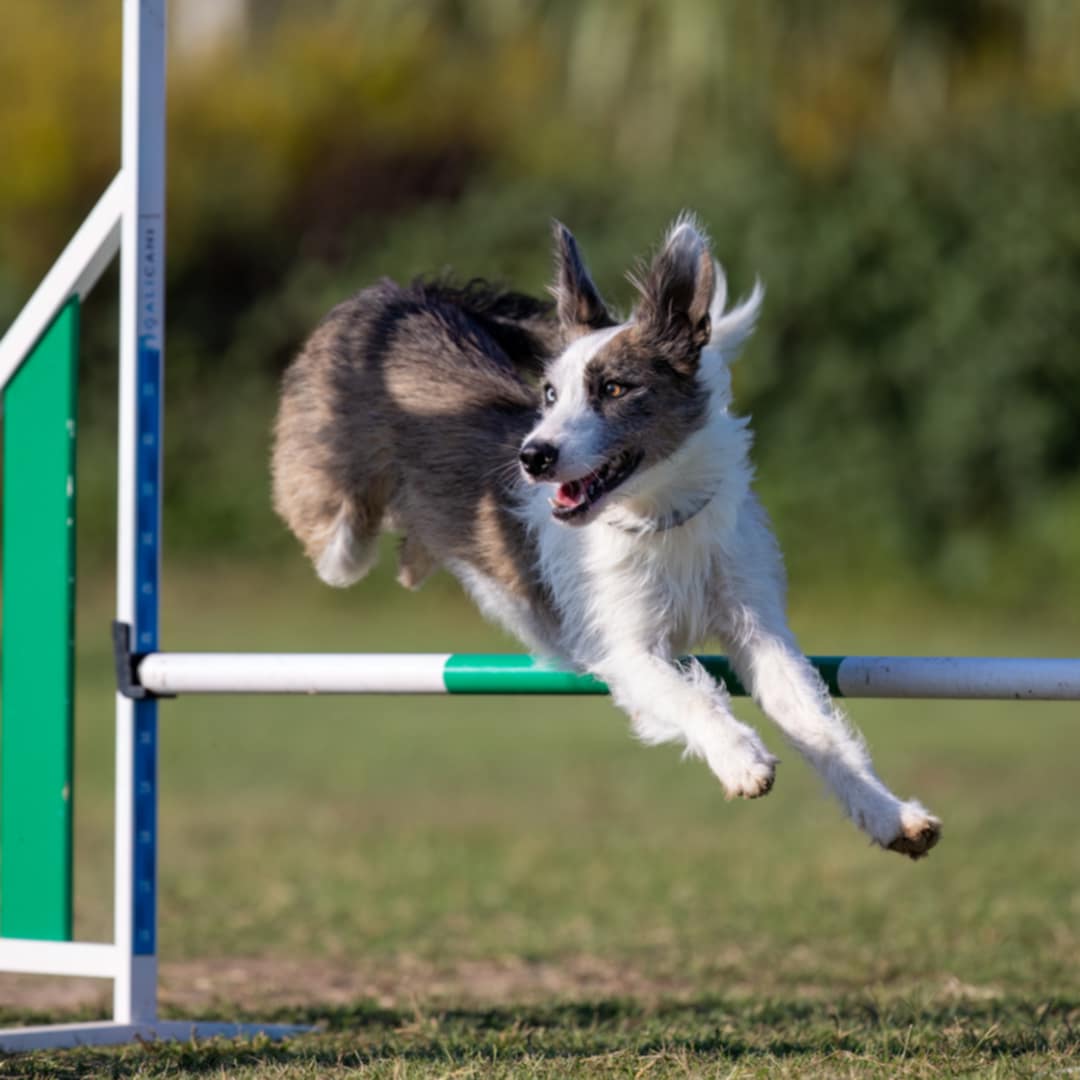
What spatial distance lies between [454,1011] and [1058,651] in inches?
415

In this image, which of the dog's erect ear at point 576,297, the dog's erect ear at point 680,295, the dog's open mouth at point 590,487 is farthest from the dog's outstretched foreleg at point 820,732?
the dog's erect ear at point 576,297

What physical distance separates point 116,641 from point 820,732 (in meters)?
1.79

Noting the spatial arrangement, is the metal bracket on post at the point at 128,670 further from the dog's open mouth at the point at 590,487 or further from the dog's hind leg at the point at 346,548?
the dog's open mouth at the point at 590,487

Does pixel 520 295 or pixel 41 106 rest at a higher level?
pixel 41 106

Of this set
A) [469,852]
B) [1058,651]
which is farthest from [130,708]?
[1058,651]

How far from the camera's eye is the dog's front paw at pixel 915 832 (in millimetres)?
4141

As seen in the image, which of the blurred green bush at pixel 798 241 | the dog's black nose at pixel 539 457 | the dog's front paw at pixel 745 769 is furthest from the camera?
the blurred green bush at pixel 798 241

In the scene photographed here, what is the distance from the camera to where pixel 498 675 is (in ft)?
15.2

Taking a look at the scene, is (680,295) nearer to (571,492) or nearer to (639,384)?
(639,384)

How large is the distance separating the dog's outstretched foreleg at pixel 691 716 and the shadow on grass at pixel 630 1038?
26.9 inches

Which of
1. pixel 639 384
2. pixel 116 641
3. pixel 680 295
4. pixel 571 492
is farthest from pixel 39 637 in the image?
pixel 680 295

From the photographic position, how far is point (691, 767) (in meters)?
13.0

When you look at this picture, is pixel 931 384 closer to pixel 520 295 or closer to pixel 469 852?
pixel 469 852

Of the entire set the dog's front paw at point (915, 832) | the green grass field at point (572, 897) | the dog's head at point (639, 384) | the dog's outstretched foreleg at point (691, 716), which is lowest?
the green grass field at point (572, 897)
